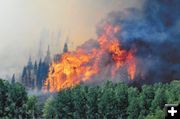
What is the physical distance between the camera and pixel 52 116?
129500mm

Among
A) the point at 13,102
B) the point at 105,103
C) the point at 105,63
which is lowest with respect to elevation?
the point at 105,103

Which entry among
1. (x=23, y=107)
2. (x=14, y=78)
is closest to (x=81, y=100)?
(x=23, y=107)

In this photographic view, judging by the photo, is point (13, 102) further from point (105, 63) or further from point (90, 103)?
point (105, 63)

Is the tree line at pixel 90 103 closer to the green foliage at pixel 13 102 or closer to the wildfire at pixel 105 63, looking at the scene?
the green foliage at pixel 13 102

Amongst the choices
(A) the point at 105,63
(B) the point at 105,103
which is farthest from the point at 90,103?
(A) the point at 105,63

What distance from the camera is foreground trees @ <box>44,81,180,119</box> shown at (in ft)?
371

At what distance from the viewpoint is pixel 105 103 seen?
119 meters

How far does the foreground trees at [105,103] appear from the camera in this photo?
371 feet

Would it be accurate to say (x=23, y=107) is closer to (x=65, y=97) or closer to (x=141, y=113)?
(x=65, y=97)

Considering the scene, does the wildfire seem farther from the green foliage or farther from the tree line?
the green foliage

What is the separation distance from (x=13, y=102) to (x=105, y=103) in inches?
806

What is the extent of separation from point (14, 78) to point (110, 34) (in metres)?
39.7

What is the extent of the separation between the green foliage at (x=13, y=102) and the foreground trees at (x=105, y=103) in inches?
440

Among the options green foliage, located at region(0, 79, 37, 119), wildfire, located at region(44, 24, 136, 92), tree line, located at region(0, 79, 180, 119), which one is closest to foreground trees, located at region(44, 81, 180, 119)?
tree line, located at region(0, 79, 180, 119)
